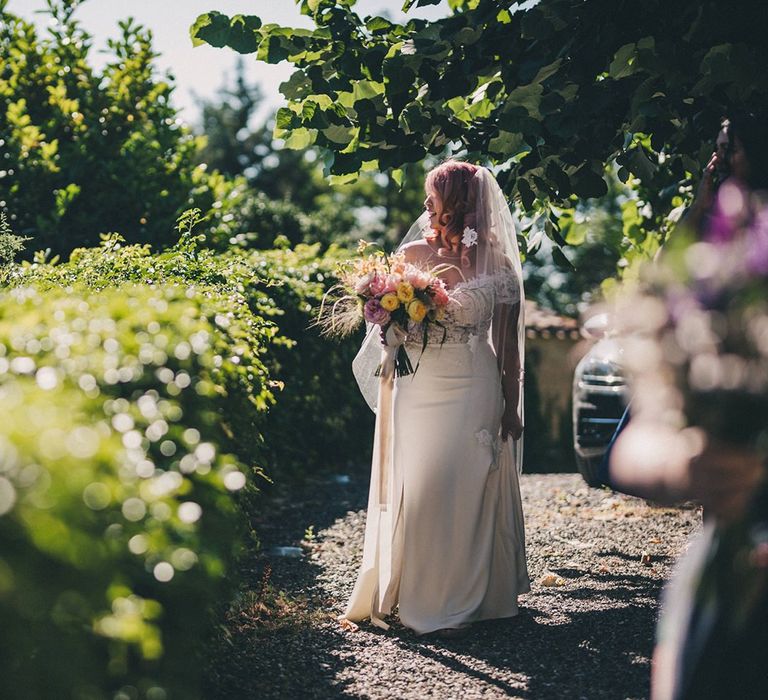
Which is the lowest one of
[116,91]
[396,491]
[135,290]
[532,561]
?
[532,561]

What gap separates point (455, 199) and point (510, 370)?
1030 mm

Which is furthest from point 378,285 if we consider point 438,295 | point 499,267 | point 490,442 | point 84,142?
point 84,142

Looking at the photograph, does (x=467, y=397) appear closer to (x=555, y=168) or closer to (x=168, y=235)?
(x=555, y=168)

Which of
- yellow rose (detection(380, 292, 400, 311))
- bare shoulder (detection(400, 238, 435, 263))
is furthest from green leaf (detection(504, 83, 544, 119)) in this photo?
yellow rose (detection(380, 292, 400, 311))

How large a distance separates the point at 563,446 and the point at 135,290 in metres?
13.3

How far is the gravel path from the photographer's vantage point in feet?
12.7

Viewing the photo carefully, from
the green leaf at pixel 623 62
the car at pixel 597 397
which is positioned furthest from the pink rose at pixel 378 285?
the car at pixel 597 397

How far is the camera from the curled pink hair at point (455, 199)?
493 cm

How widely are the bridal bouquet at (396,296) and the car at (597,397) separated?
14.7 feet

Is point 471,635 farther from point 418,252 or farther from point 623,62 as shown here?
point 623,62

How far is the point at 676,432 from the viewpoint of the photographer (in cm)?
200

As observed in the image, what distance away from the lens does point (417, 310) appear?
4578 millimetres

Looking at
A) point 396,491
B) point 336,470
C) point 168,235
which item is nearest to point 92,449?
point 396,491

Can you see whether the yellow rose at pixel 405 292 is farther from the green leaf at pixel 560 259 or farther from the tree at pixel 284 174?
the tree at pixel 284 174
